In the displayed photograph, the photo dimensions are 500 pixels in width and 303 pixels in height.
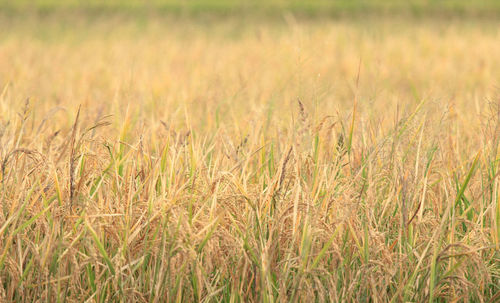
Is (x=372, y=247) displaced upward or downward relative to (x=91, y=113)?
downward

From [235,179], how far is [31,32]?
7.64m

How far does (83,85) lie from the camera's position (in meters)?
4.18

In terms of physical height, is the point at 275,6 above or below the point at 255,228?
above

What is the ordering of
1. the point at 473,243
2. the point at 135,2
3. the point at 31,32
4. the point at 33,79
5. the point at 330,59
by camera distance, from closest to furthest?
1. the point at 473,243
2. the point at 33,79
3. the point at 330,59
4. the point at 31,32
5. the point at 135,2

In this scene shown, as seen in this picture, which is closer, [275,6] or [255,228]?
[255,228]

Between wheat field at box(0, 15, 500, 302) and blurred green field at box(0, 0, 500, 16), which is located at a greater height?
blurred green field at box(0, 0, 500, 16)

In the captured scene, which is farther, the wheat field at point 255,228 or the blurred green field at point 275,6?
the blurred green field at point 275,6

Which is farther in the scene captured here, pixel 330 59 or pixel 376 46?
pixel 376 46

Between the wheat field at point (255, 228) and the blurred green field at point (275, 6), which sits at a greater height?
the blurred green field at point (275, 6)

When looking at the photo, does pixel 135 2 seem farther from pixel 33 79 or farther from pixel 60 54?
pixel 33 79

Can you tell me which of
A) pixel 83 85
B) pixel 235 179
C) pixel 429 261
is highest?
pixel 83 85

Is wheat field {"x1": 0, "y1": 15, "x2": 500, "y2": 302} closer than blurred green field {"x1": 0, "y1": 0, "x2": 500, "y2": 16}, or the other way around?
wheat field {"x1": 0, "y1": 15, "x2": 500, "y2": 302}

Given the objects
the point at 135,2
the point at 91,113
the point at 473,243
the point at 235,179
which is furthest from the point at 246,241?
the point at 135,2

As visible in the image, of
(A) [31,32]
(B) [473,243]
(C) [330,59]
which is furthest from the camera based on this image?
(A) [31,32]
